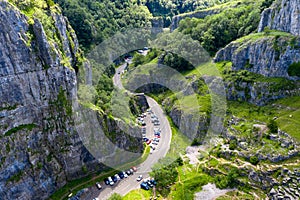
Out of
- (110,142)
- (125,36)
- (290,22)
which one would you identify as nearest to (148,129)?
(110,142)

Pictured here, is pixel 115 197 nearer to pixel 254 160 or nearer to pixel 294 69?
pixel 254 160

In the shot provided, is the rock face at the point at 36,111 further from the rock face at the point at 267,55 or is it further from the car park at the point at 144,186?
the rock face at the point at 267,55

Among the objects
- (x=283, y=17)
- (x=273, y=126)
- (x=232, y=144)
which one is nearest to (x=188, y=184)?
(x=232, y=144)

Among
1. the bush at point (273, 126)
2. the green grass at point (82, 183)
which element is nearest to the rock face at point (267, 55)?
the bush at point (273, 126)

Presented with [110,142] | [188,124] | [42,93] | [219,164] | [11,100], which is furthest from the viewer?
[188,124]

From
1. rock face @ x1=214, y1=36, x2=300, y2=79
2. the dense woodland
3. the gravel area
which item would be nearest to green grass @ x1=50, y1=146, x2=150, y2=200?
the gravel area

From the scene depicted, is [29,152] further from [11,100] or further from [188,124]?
[188,124]
